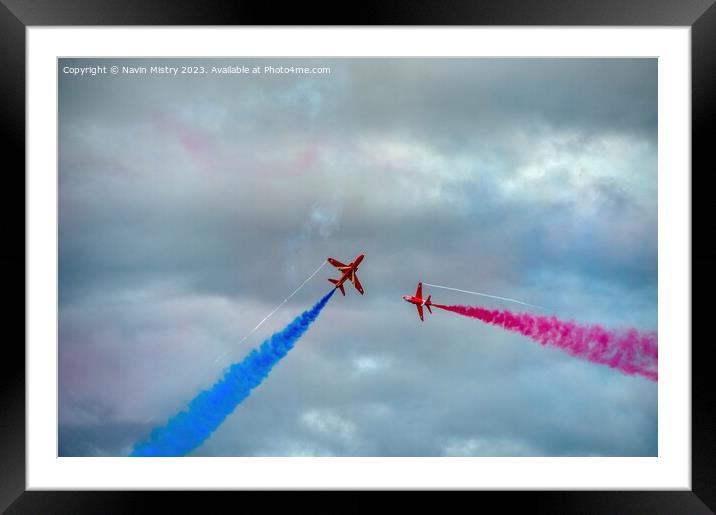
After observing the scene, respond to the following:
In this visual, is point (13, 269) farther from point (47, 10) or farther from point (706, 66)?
point (706, 66)

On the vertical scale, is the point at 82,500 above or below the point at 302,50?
below

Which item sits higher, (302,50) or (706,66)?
(302,50)

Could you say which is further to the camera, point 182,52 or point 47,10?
point 182,52

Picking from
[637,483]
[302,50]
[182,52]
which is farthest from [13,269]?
[637,483]

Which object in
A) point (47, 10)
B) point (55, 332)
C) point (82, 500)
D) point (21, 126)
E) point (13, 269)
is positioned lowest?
point (82, 500)

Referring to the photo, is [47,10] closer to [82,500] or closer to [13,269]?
[13,269]

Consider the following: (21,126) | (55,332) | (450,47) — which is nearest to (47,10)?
(21,126)

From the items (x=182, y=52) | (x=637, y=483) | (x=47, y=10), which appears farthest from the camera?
(x=182, y=52)

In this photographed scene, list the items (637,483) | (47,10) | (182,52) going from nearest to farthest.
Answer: (47,10) < (637,483) < (182,52)

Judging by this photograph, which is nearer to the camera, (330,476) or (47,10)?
(47,10)
